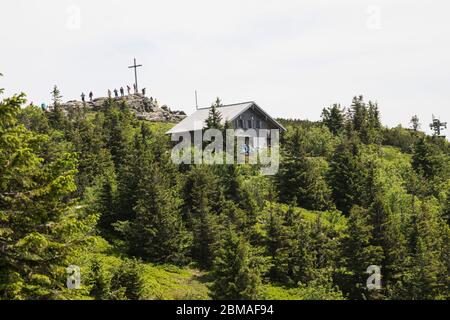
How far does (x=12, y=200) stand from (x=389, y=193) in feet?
117

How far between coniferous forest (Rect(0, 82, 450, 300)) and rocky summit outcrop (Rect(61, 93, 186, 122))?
31.0 metres

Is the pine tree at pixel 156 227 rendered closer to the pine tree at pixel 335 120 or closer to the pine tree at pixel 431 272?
the pine tree at pixel 431 272

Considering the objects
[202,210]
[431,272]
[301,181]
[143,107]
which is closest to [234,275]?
[431,272]

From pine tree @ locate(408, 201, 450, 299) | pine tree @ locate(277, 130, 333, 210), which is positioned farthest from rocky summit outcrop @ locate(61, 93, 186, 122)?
pine tree @ locate(408, 201, 450, 299)

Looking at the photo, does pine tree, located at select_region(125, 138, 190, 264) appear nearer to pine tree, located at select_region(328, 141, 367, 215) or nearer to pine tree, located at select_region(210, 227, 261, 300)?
pine tree, located at select_region(210, 227, 261, 300)

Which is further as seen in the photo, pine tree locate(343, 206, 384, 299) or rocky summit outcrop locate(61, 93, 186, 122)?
rocky summit outcrop locate(61, 93, 186, 122)

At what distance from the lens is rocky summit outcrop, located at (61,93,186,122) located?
93.2 m

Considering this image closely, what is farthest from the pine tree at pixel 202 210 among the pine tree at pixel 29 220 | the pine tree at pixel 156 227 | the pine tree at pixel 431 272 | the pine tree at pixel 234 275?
the pine tree at pixel 29 220

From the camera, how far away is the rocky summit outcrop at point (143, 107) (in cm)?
9319

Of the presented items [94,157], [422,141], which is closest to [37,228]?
[94,157]

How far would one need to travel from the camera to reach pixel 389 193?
46156 millimetres

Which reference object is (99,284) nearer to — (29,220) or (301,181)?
(29,220)

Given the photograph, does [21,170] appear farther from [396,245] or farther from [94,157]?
[94,157]
